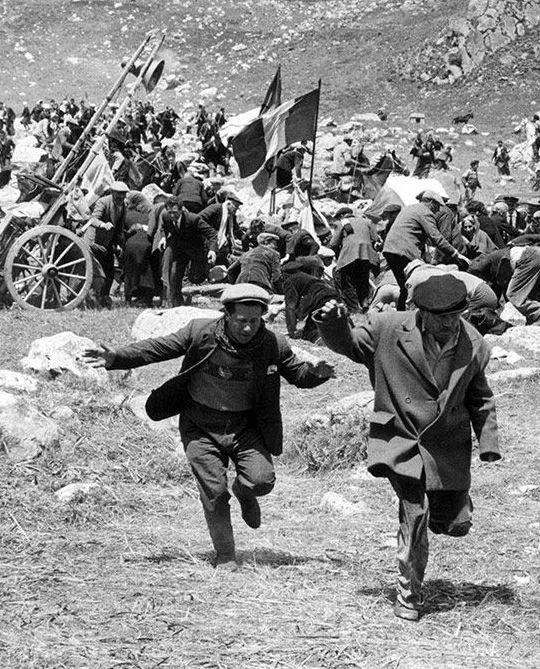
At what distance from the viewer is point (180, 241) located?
1185 centimetres

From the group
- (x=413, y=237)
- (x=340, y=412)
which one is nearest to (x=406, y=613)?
(x=340, y=412)

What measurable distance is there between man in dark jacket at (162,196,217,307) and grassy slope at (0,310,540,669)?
4067 mm

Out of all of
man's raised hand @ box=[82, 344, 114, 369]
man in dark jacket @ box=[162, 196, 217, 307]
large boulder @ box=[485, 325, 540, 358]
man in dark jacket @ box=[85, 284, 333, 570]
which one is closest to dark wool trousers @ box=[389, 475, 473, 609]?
man in dark jacket @ box=[85, 284, 333, 570]

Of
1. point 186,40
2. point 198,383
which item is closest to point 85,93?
point 186,40

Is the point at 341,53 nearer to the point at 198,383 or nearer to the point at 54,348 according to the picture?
the point at 54,348

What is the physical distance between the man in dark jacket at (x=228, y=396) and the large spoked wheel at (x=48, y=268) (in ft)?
19.5

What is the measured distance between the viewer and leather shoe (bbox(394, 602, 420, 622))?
4641 millimetres

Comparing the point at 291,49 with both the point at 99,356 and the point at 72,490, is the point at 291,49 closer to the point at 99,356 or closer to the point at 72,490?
the point at 72,490

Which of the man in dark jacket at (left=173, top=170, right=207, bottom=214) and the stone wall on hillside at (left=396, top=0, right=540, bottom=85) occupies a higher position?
the man in dark jacket at (left=173, top=170, right=207, bottom=214)

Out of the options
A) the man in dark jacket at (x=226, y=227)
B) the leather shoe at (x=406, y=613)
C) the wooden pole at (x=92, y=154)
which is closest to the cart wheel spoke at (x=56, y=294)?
the wooden pole at (x=92, y=154)

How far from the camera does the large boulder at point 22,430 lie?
6555mm

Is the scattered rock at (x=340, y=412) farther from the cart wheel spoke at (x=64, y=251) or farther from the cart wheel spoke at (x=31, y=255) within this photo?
the cart wheel spoke at (x=31, y=255)

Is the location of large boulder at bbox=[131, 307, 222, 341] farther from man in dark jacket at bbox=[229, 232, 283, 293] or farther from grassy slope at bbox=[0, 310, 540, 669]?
A: grassy slope at bbox=[0, 310, 540, 669]

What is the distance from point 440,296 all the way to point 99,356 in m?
1.39
